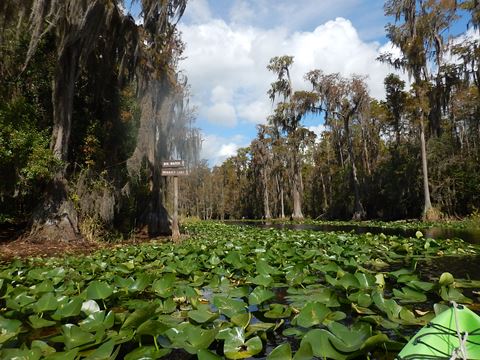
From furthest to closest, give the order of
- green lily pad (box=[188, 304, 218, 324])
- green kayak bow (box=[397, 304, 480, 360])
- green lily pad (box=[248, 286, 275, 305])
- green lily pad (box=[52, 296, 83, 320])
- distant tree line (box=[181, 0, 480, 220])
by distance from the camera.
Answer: distant tree line (box=[181, 0, 480, 220])
green lily pad (box=[248, 286, 275, 305])
green lily pad (box=[52, 296, 83, 320])
green lily pad (box=[188, 304, 218, 324])
green kayak bow (box=[397, 304, 480, 360])

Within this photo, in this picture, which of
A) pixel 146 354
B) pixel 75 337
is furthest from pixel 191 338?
pixel 75 337

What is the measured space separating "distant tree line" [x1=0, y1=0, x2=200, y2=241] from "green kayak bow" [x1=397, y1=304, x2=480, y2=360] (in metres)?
9.47

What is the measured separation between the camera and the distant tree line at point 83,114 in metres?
9.38

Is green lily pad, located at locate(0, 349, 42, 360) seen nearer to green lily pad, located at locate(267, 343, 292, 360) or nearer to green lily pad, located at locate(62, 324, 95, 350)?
green lily pad, located at locate(62, 324, 95, 350)

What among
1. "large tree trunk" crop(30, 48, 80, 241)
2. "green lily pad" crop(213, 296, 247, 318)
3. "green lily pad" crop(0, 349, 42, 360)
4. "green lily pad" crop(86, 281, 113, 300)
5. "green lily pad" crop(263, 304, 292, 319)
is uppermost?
"large tree trunk" crop(30, 48, 80, 241)

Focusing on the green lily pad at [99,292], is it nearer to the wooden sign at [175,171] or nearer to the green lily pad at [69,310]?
the green lily pad at [69,310]

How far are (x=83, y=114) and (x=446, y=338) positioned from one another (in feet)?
40.6

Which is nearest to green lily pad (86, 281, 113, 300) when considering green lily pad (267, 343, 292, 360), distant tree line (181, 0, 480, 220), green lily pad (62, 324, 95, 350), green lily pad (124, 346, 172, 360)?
green lily pad (62, 324, 95, 350)

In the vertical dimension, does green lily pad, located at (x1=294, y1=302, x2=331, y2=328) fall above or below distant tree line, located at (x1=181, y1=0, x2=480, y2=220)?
below

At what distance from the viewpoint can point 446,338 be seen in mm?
1545

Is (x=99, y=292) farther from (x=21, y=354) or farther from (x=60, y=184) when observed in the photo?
(x=60, y=184)

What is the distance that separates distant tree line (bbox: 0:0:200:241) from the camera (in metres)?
9.38

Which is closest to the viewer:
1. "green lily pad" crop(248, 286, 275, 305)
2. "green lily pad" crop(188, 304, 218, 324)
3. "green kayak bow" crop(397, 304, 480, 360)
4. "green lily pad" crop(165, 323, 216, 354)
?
"green kayak bow" crop(397, 304, 480, 360)

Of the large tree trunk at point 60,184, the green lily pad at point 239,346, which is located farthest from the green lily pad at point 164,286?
the large tree trunk at point 60,184
